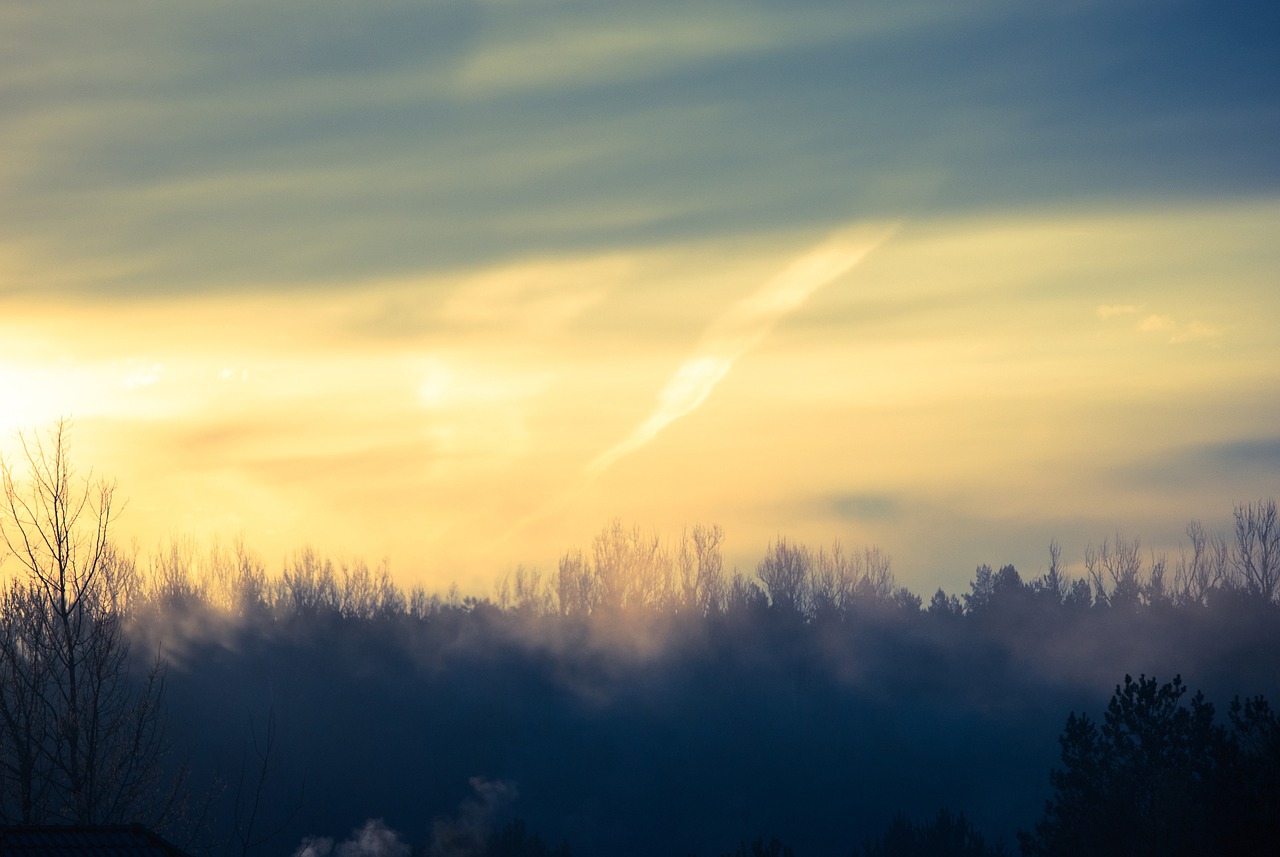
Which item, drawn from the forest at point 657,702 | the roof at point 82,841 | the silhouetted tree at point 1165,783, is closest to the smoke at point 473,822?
the forest at point 657,702

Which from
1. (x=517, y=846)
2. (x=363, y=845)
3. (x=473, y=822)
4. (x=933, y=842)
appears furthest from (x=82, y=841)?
(x=473, y=822)

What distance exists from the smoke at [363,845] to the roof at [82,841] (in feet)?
176

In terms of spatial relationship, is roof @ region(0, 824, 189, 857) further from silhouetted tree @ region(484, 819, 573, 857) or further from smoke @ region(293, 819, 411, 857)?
smoke @ region(293, 819, 411, 857)

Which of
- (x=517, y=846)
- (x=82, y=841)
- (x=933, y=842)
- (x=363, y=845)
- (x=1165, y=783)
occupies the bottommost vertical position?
(x=363, y=845)

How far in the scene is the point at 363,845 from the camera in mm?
74938

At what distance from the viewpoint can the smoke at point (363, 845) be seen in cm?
7269

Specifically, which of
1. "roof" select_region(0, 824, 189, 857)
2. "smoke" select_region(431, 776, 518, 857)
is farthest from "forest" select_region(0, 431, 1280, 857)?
"roof" select_region(0, 824, 189, 857)

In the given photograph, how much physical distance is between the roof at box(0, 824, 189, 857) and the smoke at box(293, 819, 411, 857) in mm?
53714

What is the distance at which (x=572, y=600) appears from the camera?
107m

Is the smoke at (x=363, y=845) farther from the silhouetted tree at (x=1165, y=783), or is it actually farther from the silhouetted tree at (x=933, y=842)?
the silhouetted tree at (x=1165, y=783)

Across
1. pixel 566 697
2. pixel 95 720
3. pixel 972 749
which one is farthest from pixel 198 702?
pixel 95 720

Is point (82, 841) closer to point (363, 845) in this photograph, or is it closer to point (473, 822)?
point (363, 845)

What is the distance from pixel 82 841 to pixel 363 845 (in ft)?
191

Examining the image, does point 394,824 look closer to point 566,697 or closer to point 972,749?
point 566,697
